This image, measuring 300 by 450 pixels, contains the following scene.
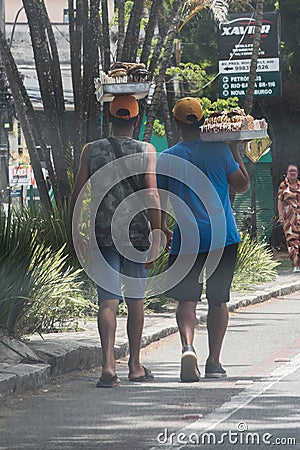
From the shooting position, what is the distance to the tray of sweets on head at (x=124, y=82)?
8719 millimetres

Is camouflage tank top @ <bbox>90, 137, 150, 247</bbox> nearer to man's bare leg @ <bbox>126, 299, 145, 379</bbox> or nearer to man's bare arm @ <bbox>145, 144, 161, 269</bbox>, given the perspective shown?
man's bare arm @ <bbox>145, 144, 161, 269</bbox>

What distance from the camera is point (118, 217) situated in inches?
335

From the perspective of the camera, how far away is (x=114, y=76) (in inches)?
348

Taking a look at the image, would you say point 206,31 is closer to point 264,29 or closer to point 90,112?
point 264,29

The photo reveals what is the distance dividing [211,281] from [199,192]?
0.70m

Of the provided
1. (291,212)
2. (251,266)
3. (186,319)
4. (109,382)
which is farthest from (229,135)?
(291,212)

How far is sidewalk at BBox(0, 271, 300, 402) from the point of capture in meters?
8.40

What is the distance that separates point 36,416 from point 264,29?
17303 millimetres

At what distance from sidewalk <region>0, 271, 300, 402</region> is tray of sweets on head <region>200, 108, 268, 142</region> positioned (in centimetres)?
209

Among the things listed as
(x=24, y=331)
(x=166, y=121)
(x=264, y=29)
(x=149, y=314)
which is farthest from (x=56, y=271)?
(x=264, y=29)

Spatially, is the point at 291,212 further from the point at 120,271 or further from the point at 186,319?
the point at 120,271

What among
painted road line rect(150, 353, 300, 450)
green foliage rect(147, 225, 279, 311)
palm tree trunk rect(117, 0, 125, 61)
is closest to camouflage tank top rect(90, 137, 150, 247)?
painted road line rect(150, 353, 300, 450)

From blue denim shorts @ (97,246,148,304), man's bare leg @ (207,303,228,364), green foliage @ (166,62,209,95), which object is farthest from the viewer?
green foliage @ (166,62,209,95)

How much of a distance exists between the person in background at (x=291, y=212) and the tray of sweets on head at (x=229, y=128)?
12.0m
